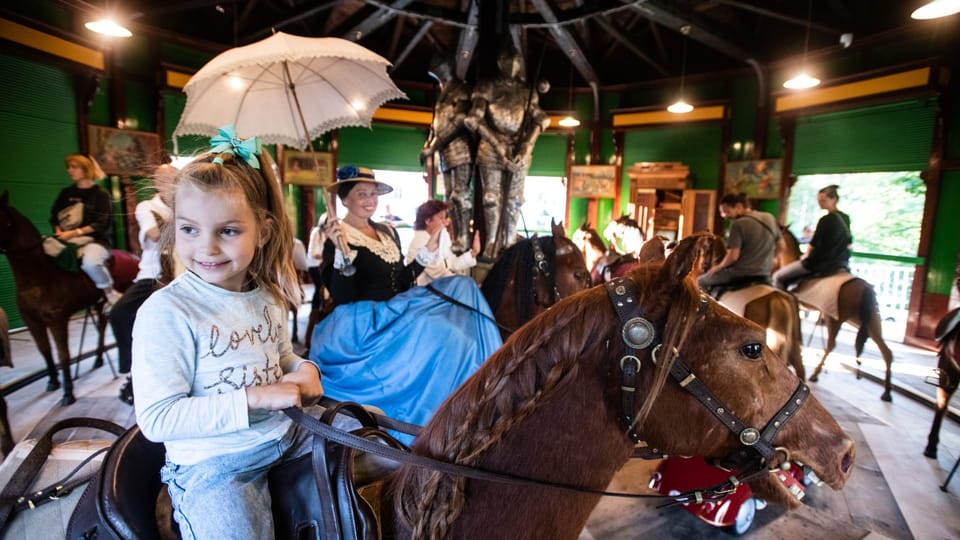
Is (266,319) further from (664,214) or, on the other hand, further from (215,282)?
(664,214)

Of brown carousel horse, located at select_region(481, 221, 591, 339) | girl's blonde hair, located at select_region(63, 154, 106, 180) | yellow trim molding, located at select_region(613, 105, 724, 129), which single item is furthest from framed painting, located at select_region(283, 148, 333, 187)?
brown carousel horse, located at select_region(481, 221, 591, 339)

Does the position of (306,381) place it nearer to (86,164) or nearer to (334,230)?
(334,230)

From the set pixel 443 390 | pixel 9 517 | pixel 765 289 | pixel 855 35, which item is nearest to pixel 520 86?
pixel 765 289

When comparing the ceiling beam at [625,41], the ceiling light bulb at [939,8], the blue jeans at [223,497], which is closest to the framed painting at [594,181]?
the ceiling beam at [625,41]

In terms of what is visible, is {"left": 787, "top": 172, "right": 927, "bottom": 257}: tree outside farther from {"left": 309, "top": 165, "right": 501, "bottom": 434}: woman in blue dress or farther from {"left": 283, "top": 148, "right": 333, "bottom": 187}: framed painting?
{"left": 283, "top": 148, "right": 333, "bottom": 187}: framed painting

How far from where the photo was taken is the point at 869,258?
7188 mm

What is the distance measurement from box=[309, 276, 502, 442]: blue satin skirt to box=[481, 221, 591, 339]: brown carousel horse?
0.35m

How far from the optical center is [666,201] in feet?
32.0

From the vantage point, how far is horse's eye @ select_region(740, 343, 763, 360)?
40.6 inches

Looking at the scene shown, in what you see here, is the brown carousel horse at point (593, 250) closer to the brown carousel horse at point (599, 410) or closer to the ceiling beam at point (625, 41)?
the brown carousel horse at point (599, 410)

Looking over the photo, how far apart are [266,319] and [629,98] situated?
35.3ft

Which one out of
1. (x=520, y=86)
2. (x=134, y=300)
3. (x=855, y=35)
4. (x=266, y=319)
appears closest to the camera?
(x=266, y=319)

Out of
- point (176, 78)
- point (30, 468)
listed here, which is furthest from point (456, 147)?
point (176, 78)

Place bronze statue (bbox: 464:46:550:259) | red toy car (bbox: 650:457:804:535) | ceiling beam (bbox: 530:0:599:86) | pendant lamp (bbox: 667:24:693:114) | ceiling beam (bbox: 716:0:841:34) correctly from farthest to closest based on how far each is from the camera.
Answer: pendant lamp (bbox: 667:24:693:114) → ceiling beam (bbox: 716:0:841:34) → ceiling beam (bbox: 530:0:599:86) → bronze statue (bbox: 464:46:550:259) → red toy car (bbox: 650:457:804:535)
